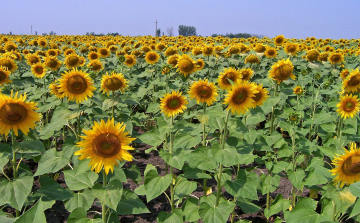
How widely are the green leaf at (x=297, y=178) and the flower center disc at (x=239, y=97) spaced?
3.65ft

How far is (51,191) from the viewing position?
246 centimetres

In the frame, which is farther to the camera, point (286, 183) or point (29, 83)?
point (29, 83)

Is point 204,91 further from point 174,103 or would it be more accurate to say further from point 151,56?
point 151,56

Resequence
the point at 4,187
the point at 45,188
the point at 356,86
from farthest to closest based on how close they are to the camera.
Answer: the point at 356,86
the point at 45,188
the point at 4,187

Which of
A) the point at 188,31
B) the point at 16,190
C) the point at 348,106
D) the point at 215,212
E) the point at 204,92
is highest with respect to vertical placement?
the point at 188,31

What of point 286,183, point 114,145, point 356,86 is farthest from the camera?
point 286,183

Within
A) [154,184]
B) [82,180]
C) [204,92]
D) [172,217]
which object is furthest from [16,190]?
[204,92]

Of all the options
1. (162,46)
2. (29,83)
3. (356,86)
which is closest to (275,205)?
(356,86)

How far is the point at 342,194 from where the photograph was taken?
229 cm

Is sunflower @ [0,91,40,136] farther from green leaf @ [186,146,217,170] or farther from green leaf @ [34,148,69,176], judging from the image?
green leaf @ [186,146,217,170]

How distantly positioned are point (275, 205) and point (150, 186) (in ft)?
5.02

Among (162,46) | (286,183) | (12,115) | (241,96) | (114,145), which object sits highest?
(162,46)

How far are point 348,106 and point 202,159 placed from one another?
2272 mm

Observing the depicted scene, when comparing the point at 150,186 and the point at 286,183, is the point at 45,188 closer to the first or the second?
the point at 150,186
